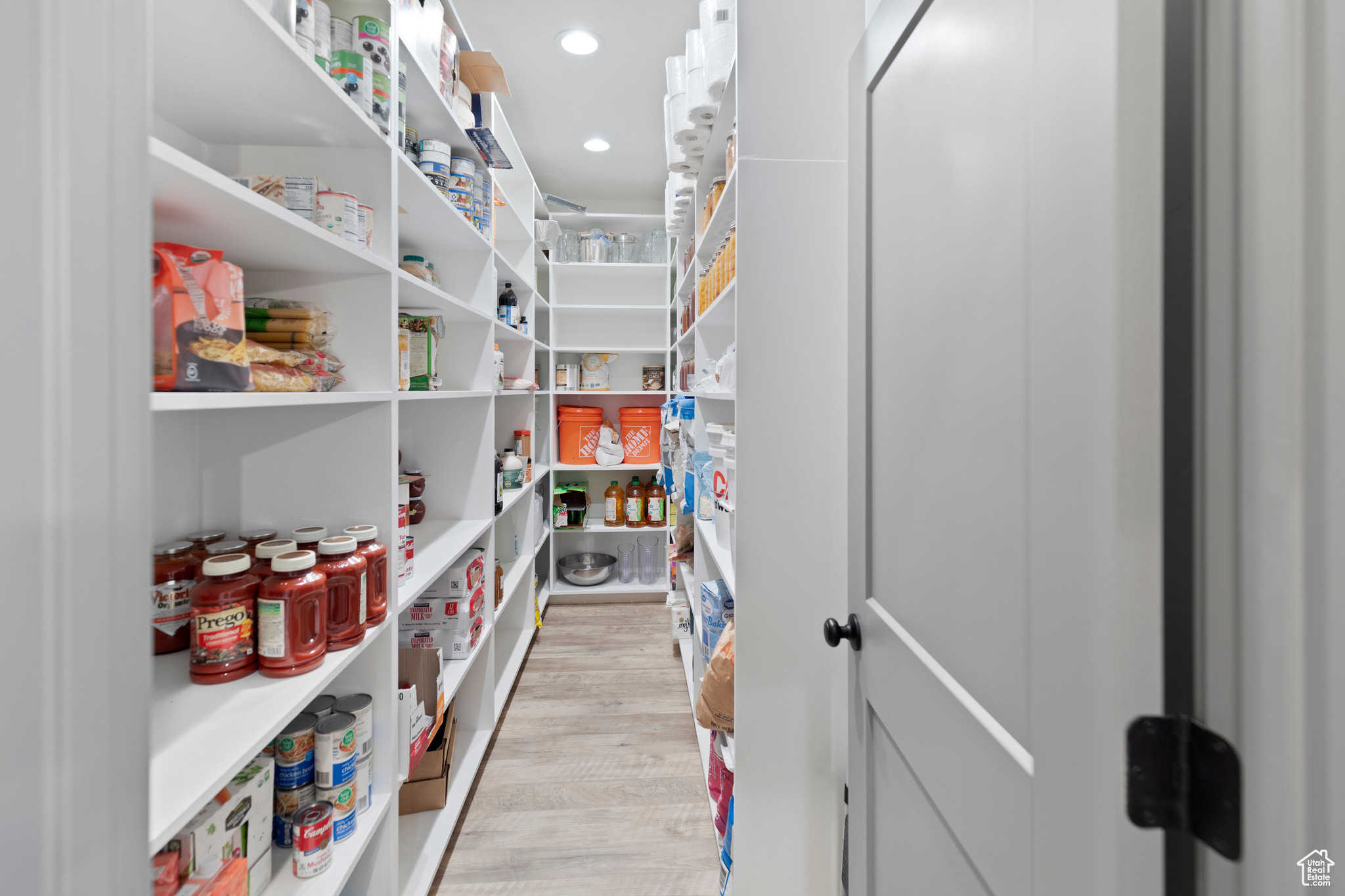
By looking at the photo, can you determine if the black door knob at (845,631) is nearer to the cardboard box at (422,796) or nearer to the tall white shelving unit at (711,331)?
the tall white shelving unit at (711,331)

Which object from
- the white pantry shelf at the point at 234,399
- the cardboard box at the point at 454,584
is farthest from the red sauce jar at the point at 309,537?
the cardboard box at the point at 454,584

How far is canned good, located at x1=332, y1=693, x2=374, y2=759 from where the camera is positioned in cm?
114

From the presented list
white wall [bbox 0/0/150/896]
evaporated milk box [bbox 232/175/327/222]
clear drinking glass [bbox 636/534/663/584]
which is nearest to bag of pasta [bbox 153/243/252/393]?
evaporated milk box [bbox 232/175/327/222]

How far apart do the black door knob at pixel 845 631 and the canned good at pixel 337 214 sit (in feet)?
3.70

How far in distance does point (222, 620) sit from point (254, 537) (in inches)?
10.5

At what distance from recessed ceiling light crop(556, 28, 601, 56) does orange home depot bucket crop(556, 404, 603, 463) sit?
198 centimetres

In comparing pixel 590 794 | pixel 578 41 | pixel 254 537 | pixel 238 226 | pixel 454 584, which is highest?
pixel 578 41

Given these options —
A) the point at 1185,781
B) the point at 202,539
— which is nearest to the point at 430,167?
the point at 202,539

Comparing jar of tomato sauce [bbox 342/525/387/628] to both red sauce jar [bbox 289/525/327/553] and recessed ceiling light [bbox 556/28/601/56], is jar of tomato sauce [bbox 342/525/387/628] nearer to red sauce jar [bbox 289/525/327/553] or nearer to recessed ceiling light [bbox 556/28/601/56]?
red sauce jar [bbox 289/525/327/553]

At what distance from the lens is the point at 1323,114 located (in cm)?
35

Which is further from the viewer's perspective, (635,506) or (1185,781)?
(635,506)

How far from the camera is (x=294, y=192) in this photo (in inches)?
40.5

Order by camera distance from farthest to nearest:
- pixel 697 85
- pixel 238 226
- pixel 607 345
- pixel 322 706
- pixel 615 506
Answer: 1. pixel 607 345
2. pixel 615 506
3. pixel 697 85
4. pixel 322 706
5. pixel 238 226

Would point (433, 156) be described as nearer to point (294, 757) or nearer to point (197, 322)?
point (197, 322)
